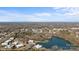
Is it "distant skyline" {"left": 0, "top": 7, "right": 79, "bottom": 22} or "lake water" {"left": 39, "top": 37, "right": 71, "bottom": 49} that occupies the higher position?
"distant skyline" {"left": 0, "top": 7, "right": 79, "bottom": 22}

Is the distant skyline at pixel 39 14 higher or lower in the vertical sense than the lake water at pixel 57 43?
higher

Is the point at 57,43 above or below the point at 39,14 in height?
below
